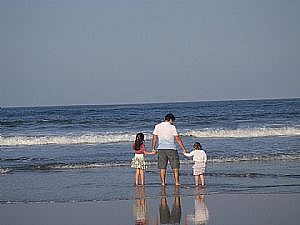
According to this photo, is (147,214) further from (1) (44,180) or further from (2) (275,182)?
(1) (44,180)

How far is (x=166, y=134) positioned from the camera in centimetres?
1262

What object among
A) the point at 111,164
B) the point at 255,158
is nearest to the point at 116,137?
the point at 111,164

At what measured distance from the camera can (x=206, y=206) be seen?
10344mm

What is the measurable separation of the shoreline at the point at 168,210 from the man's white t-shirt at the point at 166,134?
4.45ft

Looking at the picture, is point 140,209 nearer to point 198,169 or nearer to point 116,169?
point 198,169

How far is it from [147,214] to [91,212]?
1083 mm

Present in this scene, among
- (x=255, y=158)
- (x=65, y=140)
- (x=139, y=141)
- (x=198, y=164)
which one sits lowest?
(x=198, y=164)

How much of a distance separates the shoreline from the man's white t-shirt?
1.36m

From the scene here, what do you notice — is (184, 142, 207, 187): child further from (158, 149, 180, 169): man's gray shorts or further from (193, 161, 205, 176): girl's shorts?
(158, 149, 180, 169): man's gray shorts

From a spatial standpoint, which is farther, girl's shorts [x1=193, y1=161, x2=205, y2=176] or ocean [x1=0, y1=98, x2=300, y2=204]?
girl's shorts [x1=193, y1=161, x2=205, y2=176]

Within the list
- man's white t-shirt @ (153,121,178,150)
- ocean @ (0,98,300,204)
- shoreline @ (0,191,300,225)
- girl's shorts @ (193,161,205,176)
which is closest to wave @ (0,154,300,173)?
ocean @ (0,98,300,204)

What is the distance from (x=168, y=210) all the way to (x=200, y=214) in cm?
72

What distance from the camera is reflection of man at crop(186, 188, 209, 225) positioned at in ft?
29.5

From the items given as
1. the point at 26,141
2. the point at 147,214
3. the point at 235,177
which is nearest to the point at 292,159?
the point at 235,177
